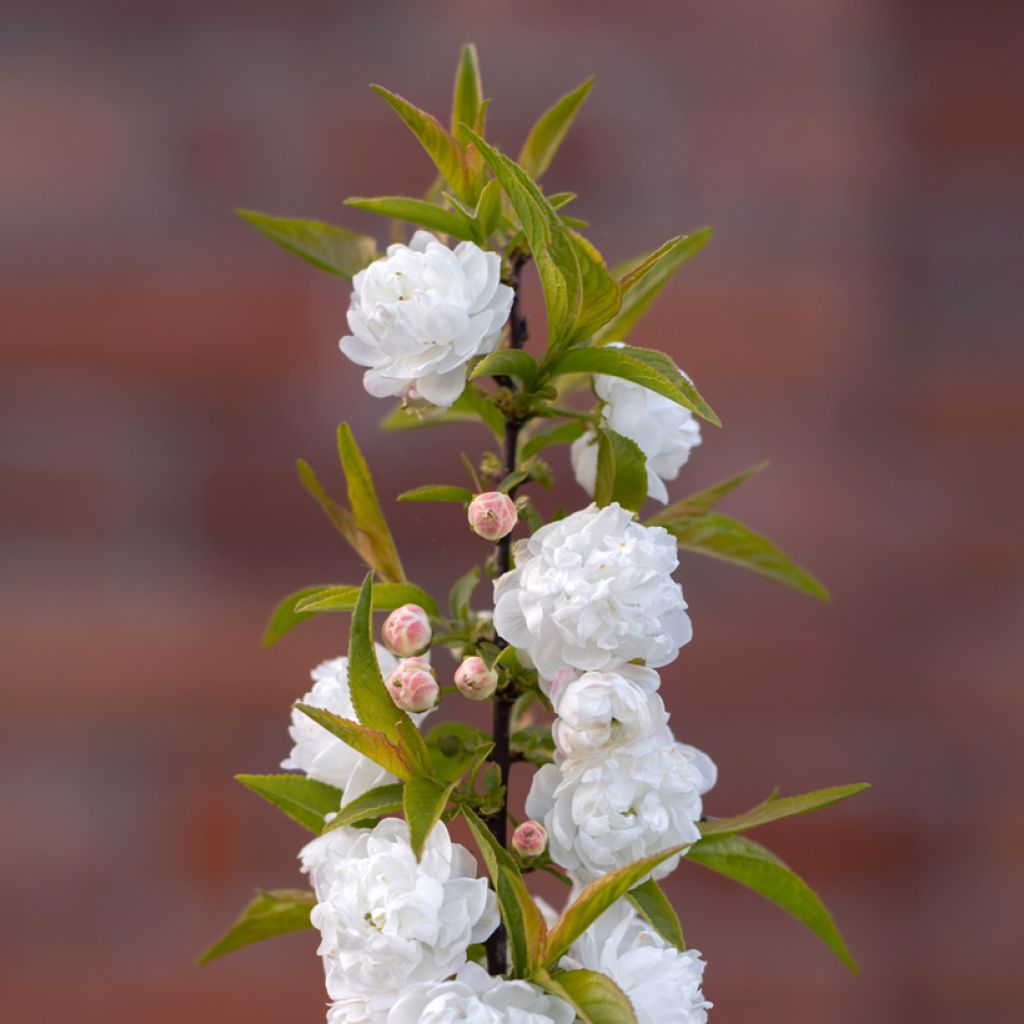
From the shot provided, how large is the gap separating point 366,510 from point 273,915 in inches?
8.1

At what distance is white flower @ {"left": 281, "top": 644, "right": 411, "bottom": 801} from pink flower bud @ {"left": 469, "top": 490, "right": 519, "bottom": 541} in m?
0.08

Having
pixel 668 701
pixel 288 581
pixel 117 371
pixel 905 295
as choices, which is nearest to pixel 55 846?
pixel 288 581

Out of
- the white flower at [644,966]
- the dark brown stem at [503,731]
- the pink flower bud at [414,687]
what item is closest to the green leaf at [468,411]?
the dark brown stem at [503,731]

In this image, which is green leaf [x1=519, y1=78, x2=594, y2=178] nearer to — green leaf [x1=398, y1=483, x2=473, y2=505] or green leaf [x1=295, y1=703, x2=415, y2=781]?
green leaf [x1=398, y1=483, x2=473, y2=505]

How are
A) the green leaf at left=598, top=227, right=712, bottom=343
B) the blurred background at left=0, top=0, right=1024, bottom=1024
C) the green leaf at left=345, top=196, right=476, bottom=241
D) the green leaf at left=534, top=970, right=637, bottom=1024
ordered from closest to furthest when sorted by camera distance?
the green leaf at left=534, top=970, right=637, bottom=1024 → the green leaf at left=345, top=196, right=476, bottom=241 → the green leaf at left=598, top=227, right=712, bottom=343 → the blurred background at left=0, top=0, right=1024, bottom=1024

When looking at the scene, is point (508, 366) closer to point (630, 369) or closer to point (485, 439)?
point (630, 369)

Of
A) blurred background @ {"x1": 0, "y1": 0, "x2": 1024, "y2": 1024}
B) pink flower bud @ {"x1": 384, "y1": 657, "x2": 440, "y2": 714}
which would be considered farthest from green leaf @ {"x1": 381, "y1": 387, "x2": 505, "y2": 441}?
blurred background @ {"x1": 0, "y1": 0, "x2": 1024, "y2": 1024}

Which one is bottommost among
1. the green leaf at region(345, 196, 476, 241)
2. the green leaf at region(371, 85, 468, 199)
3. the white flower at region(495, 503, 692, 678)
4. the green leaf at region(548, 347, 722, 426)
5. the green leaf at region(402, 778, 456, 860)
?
the green leaf at region(402, 778, 456, 860)

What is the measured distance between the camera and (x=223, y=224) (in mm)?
1453

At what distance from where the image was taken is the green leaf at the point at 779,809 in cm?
52

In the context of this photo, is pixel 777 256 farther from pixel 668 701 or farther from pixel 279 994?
pixel 279 994

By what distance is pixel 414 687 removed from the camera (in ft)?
1.56

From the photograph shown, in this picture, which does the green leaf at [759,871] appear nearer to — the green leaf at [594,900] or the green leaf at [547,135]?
the green leaf at [594,900]

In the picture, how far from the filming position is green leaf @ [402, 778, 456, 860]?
0.44 meters
